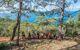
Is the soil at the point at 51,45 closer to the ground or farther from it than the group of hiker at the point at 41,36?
closer to the ground

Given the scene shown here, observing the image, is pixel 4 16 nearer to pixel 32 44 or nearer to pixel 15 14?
pixel 15 14

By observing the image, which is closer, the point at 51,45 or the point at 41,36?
the point at 51,45

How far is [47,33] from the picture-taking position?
1680 cm

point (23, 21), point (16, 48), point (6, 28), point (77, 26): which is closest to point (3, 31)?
point (6, 28)

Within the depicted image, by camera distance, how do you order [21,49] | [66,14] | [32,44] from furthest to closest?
[66,14] → [32,44] → [21,49]

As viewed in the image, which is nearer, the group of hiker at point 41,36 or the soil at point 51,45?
the soil at point 51,45

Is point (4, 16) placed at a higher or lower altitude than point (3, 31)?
higher

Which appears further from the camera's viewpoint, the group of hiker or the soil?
the group of hiker

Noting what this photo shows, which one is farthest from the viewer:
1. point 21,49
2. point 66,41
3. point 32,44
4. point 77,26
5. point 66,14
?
point 77,26

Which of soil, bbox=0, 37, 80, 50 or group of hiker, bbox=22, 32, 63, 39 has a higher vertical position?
group of hiker, bbox=22, 32, 63, 39

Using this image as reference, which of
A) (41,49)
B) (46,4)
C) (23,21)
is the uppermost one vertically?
(46,4)

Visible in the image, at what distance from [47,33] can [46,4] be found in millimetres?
2143

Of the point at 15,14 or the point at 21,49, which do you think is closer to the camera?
the point at 21,49

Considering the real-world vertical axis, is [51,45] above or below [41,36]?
below
